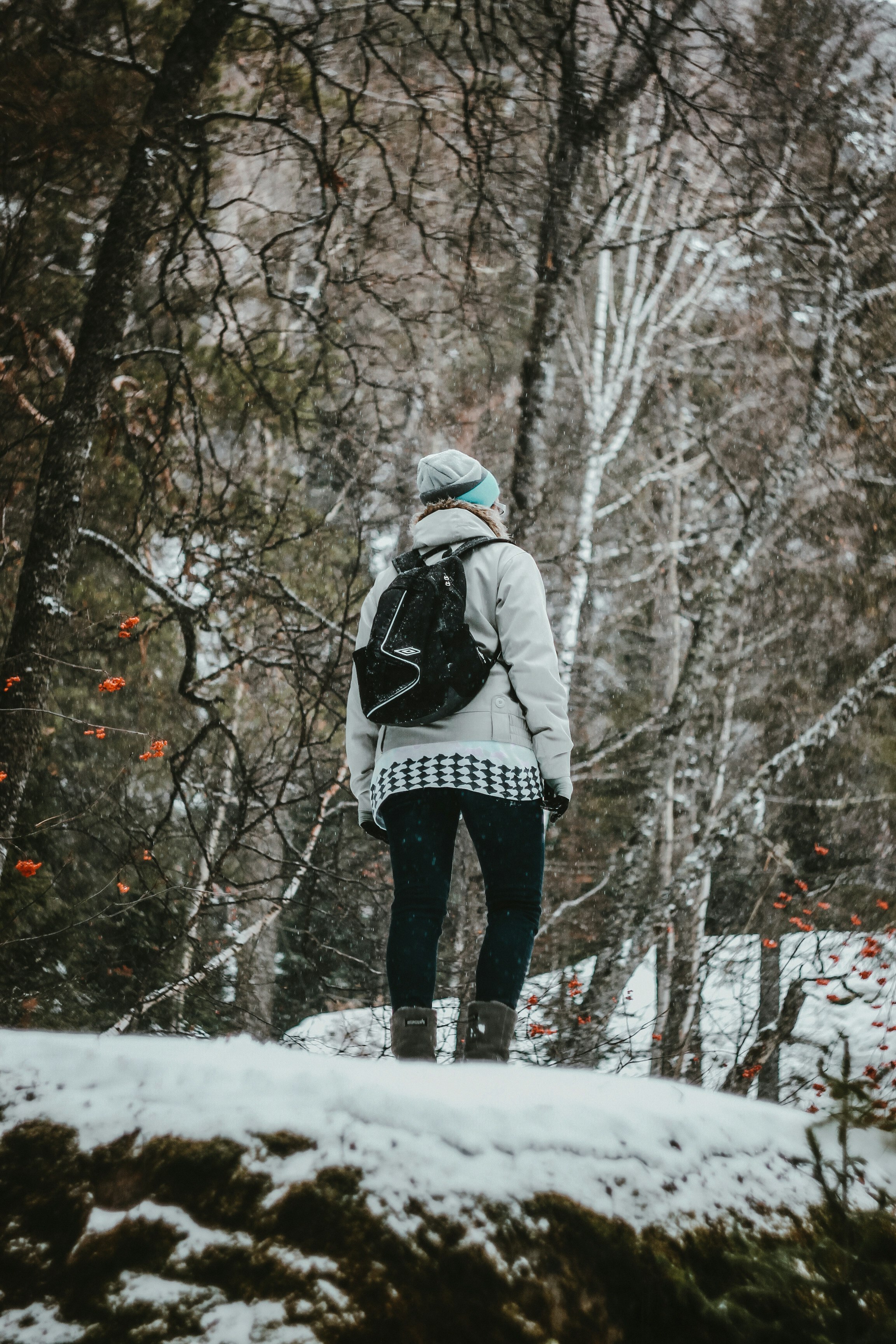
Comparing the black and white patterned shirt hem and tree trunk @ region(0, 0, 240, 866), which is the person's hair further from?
tree trunk @ region(0, 0, 240, 866)

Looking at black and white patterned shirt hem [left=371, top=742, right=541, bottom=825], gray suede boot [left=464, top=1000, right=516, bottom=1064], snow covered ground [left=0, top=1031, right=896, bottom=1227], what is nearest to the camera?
snow covered ground [left=0, top=1031, right=896, bottom=1227]

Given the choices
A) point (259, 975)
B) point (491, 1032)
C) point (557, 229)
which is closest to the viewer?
point (491, 1032)

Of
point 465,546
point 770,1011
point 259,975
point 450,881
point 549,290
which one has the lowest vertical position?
point 259,975

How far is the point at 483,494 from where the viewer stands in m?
2.54

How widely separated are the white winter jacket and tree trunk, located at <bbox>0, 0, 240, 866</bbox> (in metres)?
2.80

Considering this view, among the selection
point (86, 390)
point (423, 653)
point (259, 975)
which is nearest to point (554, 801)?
point (423, 653)

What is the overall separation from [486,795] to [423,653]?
395 millimetres

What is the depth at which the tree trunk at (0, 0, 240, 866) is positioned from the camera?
445cm

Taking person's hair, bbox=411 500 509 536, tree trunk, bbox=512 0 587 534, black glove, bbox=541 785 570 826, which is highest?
tree trunk, bbox=512 0 587 534

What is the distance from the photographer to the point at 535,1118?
4.09 feet

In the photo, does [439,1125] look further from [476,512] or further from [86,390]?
[86,390]

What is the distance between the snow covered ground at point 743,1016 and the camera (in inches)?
231

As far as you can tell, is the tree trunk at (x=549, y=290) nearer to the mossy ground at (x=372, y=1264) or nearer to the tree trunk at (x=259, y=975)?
the tree trunk at (x=259, y=975)

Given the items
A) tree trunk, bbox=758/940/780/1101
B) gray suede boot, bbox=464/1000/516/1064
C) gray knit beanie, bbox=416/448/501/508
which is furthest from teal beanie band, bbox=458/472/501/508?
tree trunk, bbox=758/940/780/1101
